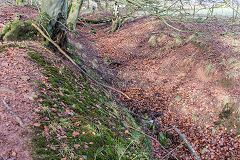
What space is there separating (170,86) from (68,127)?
7409 mm

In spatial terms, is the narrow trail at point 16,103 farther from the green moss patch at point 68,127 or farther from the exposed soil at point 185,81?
the exposed soil at point 185,81

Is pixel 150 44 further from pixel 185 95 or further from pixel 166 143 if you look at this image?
pixel 166 143

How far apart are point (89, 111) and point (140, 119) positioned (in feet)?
12.3

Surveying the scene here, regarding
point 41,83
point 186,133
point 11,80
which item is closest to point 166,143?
point 186,133

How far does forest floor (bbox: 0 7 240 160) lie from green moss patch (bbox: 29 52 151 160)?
0.21m

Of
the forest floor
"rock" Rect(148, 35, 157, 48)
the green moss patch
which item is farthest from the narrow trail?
"rock" Rect(148, 35, 157, 48)

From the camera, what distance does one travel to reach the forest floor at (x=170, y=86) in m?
2.61

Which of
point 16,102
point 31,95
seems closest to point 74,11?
point 31,95

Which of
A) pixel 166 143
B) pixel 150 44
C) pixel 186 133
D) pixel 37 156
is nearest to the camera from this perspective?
pixel 37 156

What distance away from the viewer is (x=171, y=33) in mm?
12617

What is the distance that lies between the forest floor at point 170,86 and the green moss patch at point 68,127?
8.2 inches

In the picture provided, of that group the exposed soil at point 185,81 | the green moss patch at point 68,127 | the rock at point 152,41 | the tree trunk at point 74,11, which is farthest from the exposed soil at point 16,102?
the rock at point 152,41

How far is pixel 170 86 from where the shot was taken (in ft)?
29.5

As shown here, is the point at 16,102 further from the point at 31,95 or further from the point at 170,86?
the point at 170,86
